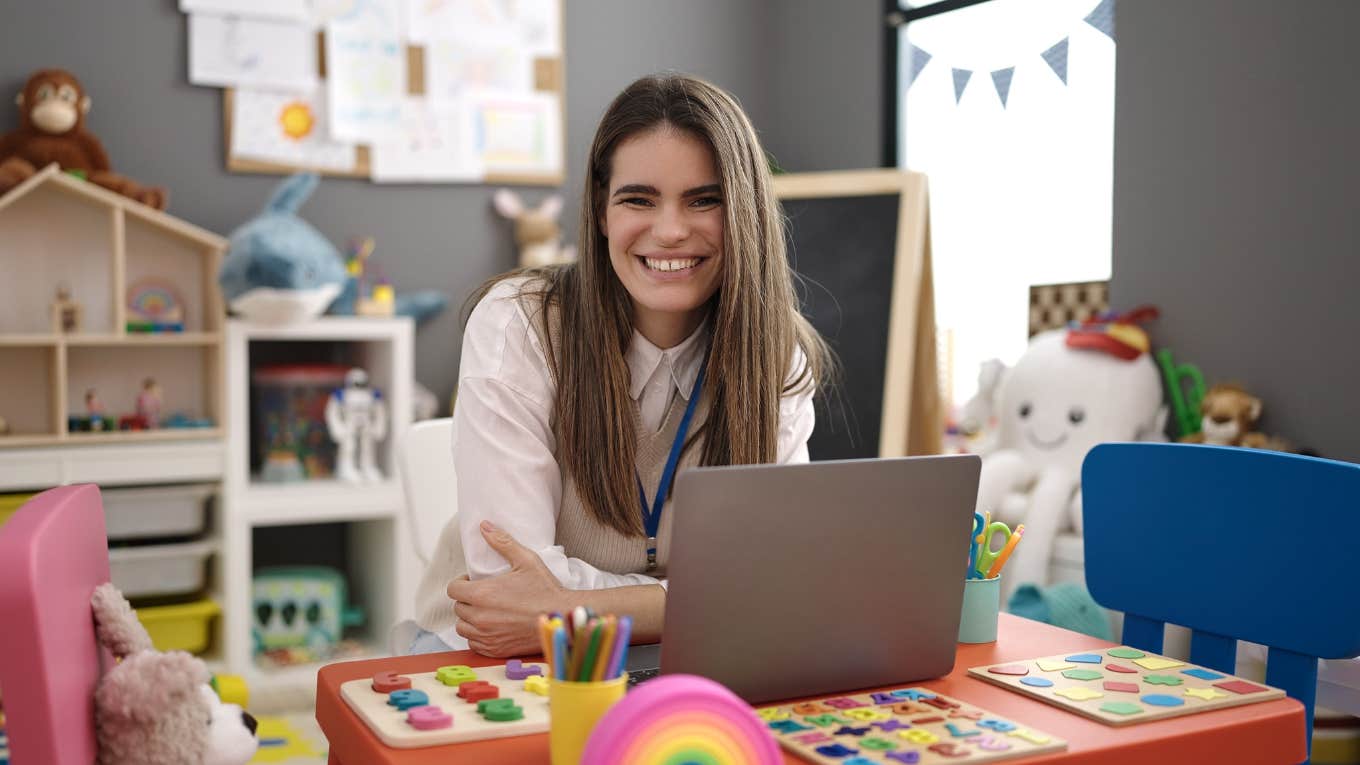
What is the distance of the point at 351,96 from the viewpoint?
3242mm

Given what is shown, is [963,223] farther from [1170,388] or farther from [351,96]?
[351,96]

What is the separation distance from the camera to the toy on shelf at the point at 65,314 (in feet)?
9.14

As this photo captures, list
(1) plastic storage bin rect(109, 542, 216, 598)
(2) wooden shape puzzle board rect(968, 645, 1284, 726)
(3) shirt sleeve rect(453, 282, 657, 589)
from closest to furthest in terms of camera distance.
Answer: (2) wooden shape puzzle board rect(968, 645, 1284, 726)
(3) shirt sleeve rect(453, 282, 657, 589)
(1) plastic storage bin rect(109, 542, 216, 598)

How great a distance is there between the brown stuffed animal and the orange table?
7.32ft

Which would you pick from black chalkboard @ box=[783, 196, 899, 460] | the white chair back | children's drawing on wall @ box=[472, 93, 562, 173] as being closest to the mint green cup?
the white chair back

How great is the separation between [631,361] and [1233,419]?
61.6 inches

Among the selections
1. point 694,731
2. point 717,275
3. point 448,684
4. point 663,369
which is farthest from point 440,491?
point 694,731

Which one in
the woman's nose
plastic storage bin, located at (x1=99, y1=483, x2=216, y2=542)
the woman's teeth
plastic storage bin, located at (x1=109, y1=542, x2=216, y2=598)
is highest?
the woman's nose

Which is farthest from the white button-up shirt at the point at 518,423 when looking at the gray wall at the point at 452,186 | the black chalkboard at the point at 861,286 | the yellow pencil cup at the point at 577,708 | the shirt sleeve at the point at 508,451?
the gray wall at the point at 452,186

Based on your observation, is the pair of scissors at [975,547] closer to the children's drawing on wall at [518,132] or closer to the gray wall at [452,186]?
the gray wall at [452,186]

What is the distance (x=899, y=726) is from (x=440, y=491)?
97 centimetres

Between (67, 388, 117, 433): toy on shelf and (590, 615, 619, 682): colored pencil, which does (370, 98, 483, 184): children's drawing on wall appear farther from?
(590, 615, 619, 682): colored pencil

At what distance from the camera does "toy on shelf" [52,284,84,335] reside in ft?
9.14

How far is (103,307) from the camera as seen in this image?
300 cm
